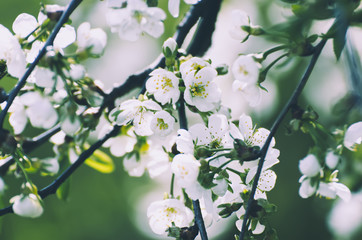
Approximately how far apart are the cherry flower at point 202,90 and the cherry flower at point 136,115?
77 millimetres

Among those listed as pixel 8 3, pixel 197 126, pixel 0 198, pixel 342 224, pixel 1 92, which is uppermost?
pixel 1 92

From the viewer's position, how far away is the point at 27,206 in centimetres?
67

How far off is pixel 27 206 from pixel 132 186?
385 centimetres

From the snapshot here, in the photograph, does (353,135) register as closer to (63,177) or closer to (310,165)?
(310,165)

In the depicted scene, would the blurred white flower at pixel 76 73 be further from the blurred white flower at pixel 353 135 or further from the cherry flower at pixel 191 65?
the blurred white flower at pixel 353 135

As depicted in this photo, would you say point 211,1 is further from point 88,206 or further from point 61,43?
point 88,206

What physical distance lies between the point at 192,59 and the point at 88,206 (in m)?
3.80

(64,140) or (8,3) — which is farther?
(8,3)

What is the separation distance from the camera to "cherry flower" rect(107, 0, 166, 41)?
25.7 inches

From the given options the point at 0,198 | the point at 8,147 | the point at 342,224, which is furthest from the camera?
the point at 342,224

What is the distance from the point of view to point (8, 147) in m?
0.64

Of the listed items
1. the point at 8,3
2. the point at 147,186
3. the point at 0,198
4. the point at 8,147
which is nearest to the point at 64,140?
the point at 0,198

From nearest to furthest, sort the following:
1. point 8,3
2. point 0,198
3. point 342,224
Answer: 1. point 0,198
2. point 342,224
3. point 8,3

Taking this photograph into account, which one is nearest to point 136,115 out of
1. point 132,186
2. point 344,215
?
point 344,215
